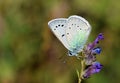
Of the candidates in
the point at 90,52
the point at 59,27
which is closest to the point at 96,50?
the point at 90,52

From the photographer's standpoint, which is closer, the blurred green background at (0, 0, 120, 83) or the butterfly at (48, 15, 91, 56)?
the butterfly at (48, 15, 91, 56)

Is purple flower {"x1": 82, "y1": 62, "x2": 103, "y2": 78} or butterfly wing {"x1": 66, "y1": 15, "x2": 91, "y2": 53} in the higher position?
butterfly wing {"x1": 66, "y1": 15, "x2": 91, "y2": 53}

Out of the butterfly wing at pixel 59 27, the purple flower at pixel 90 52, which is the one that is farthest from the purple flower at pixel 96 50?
the butterfly wing at pixel 59 27

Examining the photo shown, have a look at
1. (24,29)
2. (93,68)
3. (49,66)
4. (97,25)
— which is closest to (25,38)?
(24,29)

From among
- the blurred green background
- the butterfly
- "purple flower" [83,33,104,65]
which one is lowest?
"purple flower" [83,33,104,65]

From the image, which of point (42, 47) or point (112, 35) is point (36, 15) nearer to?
point (42, 47)

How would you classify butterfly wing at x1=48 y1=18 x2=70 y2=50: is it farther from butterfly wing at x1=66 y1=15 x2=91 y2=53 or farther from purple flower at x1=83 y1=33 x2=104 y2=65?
purple flower at x1=83 y1=33 x2=104 y2=65

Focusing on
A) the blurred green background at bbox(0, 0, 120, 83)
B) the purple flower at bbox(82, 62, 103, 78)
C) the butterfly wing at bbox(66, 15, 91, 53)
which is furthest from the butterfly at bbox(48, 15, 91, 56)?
the blurred green background at bbox(0, 0, 120, 83)
